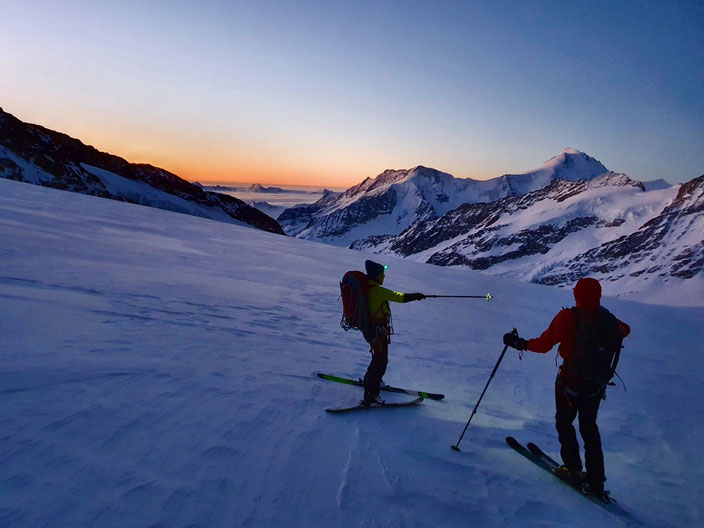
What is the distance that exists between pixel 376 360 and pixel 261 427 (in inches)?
86.5

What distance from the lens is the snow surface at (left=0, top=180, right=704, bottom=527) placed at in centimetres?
364

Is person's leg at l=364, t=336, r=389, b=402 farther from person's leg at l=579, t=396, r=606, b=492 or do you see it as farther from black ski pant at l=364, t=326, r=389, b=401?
person's leg at l=579, t=396, r=606, b=492

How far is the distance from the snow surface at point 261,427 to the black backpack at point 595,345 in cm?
153

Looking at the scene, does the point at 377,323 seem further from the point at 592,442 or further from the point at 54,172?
the point at 54,172

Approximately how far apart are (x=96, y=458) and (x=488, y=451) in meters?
4.78


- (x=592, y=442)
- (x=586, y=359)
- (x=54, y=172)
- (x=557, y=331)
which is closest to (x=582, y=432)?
(x=592, y=442)

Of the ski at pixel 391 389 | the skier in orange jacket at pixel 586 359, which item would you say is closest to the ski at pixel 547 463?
the skier in orange jacket at pixel 586 359

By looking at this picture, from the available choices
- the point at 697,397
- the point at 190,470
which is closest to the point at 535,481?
the point at 190,470

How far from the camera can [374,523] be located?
3785 millimetres

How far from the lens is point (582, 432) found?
5.14 metres

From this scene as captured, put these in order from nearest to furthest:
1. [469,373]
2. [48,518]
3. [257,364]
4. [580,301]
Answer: [48,518]
[580,301]
[257,364]
[469,373]

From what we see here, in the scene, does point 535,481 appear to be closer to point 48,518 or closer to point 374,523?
point 374,523

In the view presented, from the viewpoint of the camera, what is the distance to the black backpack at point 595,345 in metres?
4.95

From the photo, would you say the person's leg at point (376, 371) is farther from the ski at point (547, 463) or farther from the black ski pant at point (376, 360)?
the ski at point (547, 463)
